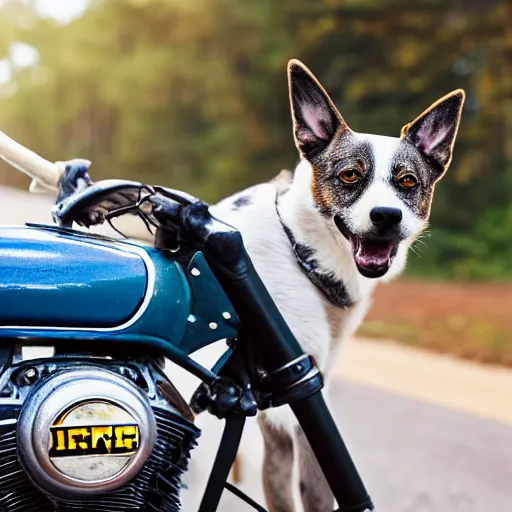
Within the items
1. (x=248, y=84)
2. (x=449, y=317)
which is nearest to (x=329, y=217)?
(x=248, y=84)

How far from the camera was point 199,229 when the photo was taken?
76cm

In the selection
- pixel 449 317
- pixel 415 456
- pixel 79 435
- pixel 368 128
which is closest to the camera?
pixel 79 435

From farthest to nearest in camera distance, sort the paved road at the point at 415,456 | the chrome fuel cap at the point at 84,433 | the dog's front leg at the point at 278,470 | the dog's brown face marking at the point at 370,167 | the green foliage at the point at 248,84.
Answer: the green foliage at the point at 248,84, the paved road at the point at 415,456, the dog's front leg at the point at 278,470, the dog's brown face marking at the point at 370,167, the chrome fuel cap at the point at 84,433

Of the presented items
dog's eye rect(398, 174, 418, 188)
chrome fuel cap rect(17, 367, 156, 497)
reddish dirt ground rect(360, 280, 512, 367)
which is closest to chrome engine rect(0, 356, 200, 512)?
chrome fuel cap rect(17, 367, 156, 497)

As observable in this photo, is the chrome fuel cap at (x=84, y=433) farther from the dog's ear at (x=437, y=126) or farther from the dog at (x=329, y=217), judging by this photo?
the dog's ear at (x=437, y=126)

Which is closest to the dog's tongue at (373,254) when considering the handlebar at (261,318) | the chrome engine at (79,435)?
the handlebar at (261,318)

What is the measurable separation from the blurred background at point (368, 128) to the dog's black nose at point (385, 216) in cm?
105

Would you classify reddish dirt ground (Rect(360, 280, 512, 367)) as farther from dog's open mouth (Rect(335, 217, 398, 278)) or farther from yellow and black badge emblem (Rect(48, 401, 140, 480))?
yellow and black badge emblem (Rect(48, 401, 140, 480))

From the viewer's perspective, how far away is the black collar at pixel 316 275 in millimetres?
888

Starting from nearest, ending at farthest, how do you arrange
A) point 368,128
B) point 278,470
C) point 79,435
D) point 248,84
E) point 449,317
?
1. point 79,435
2. point 278,470
3. point 368,128
4. point 248,84
5. point 449,317

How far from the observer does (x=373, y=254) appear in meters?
0.82

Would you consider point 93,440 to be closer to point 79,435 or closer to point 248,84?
point 79,435

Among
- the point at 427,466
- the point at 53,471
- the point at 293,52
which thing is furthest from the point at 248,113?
the point at 53,471

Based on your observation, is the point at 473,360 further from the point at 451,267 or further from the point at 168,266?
the point at 168,266
